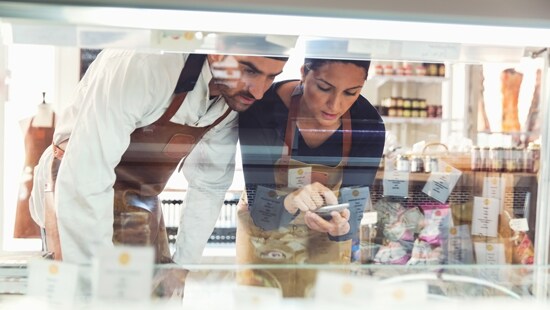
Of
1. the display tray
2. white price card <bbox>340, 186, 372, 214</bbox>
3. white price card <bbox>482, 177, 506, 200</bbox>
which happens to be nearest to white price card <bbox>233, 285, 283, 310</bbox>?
the display tray

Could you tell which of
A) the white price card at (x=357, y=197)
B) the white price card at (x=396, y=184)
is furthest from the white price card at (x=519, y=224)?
the white price card at (x=357, y=197)

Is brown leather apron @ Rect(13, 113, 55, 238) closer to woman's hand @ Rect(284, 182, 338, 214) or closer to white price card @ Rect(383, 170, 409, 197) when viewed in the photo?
woman's hand @ Rect(284, 182, 338, 214)

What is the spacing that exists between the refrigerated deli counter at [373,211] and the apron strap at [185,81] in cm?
19

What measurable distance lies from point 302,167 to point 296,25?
0.52 metres

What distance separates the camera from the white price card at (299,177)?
3.56 ft

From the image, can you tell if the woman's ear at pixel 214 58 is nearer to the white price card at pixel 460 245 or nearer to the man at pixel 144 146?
the man at pixel 144 146

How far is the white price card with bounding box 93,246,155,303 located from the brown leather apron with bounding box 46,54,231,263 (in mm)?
299

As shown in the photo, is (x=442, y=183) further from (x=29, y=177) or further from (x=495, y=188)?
(x=29, y=177)

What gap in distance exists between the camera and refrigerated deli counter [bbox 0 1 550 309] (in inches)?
23.3

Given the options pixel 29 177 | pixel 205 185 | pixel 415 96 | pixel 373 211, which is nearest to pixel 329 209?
pixel 373 211

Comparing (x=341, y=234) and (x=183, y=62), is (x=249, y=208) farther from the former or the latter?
(x=183, y=62)

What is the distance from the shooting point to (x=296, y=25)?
0.61 metres

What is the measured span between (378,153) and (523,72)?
3.40 ft

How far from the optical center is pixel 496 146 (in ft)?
4.54
